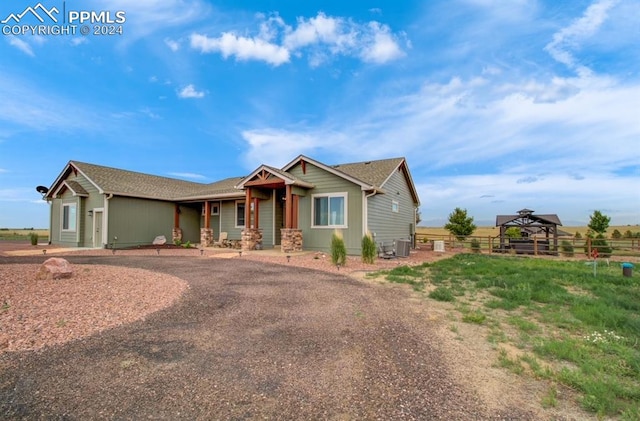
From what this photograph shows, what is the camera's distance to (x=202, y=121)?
66.4ft

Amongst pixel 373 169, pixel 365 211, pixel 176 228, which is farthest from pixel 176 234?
pixel 373 169

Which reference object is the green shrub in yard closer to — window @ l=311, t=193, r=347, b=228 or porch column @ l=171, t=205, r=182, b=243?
window @ l=311, t=193, r=347, b=228

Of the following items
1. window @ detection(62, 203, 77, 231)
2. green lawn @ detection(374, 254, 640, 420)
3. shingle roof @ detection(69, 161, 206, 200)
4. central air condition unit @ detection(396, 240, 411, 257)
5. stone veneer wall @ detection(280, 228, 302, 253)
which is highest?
shingle roof @ detection(69, 161, 206, 200)

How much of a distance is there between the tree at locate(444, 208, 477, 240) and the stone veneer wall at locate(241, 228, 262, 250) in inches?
695

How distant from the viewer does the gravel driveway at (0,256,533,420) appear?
243 centimetres

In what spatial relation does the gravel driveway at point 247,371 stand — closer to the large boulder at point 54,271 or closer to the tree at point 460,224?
the large boulder at point 54,271

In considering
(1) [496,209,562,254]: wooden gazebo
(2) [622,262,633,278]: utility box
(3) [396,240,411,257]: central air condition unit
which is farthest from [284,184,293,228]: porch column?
(1) [496,209,562,254]: wooden gazebo

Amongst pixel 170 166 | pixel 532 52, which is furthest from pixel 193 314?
pixel 170 166

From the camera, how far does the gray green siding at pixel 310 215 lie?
1377 centimetres

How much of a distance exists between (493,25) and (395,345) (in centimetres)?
1303

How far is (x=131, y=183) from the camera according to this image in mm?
19250

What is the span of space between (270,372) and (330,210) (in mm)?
11704

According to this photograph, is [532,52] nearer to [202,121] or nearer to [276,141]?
[276,141]

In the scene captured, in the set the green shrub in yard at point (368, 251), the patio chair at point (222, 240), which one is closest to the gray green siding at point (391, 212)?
the green shrub in yard at point (368, 251)
